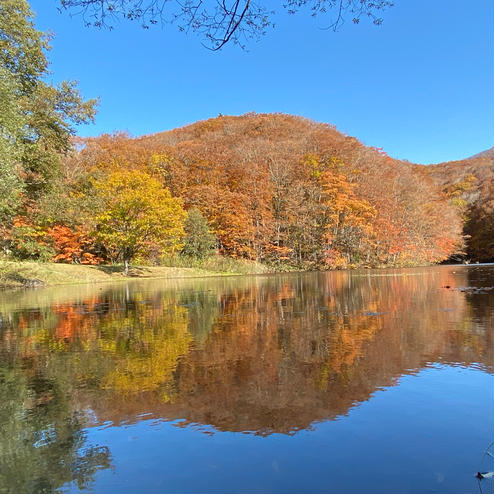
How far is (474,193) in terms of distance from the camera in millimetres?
62281

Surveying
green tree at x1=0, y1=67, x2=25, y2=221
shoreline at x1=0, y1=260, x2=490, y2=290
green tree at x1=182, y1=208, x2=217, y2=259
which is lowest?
shoreline at x1=0, y1=260, x2=490, y2=290

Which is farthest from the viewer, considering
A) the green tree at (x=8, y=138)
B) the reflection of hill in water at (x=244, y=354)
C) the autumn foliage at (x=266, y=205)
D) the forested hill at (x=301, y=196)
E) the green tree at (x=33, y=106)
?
the forested hill at (x=301, y=196)

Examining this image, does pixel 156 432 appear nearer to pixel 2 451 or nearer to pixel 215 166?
pixel 2 451

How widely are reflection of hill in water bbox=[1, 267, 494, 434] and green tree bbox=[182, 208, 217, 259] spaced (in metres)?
23.9

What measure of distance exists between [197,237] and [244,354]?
29.4 meters

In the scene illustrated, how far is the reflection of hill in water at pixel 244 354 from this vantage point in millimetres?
4055

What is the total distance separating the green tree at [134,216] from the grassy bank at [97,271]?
4.91 feet

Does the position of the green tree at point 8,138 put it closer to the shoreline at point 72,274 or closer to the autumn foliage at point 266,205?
the shoreline at point 72,274

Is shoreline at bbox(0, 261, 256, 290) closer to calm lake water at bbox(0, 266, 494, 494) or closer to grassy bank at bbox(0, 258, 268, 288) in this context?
grassy bank at bbox(0, 258, 268, 288)

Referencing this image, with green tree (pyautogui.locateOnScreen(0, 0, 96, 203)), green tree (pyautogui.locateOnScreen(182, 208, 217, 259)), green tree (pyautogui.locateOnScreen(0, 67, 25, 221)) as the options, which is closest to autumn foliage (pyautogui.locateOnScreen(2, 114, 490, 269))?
green tree (pyautogui.locateOnScreen(182, 208, 217, 259))

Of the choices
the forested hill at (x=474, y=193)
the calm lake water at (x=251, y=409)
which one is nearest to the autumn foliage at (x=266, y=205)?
the forested hill at (x=474, y=193)

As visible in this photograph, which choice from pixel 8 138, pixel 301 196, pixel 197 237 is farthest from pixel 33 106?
pixel 301 196

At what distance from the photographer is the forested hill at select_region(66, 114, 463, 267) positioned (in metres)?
39.1

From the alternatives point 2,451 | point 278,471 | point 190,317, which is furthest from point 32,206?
point 278,471
